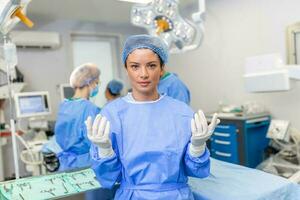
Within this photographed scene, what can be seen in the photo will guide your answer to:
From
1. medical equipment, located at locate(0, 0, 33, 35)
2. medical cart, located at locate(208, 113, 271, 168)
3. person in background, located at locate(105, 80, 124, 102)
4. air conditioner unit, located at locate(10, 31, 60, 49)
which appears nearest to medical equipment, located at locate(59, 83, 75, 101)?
person in background, located at locate(105, 80, 124, 102)

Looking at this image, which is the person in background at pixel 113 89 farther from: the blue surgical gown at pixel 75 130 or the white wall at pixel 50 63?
the blue surgical gown at pixel 75 130

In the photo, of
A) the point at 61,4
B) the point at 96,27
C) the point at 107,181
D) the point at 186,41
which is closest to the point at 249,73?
the point at 186,41

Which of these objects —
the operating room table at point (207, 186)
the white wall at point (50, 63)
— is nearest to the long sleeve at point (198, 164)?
the operating room table at point (207, 186)

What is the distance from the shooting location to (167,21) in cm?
266

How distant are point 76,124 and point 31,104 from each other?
1623mm

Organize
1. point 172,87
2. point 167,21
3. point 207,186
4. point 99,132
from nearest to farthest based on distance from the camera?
point 99,132
point 207,186
point 172,87
point 167,21

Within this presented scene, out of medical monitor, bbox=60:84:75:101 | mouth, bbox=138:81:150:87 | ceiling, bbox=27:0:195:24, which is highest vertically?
ceiling, bbox=27:0:195:24

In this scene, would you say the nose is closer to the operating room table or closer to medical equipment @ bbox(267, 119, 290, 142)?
the operating room table

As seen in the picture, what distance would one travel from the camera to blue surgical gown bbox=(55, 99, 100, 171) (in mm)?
1962

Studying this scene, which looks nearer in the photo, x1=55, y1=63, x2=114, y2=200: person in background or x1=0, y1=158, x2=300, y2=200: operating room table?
x1=0, y1=158, x2=300, y2=200: operating room table

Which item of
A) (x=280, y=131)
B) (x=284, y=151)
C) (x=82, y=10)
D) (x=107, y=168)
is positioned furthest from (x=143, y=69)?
(x=82, y=10)

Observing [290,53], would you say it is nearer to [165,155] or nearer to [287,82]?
[287,82]

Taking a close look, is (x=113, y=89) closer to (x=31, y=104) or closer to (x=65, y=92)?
(x=65, y=92)

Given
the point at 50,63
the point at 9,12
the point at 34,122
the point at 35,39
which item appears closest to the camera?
the point at 9,12
